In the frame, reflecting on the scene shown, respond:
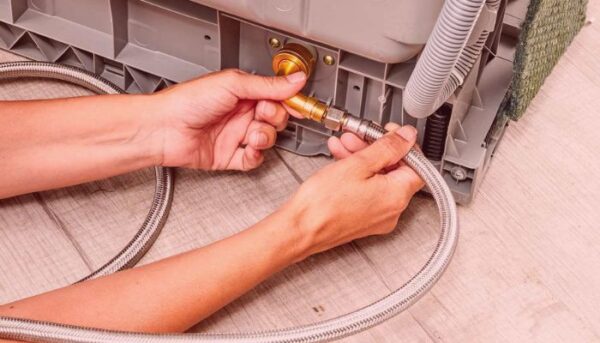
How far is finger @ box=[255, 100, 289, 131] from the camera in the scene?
3.77 feet

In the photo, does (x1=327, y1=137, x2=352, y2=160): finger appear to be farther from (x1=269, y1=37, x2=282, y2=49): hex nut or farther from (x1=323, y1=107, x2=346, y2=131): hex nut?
(x1=269, y1=37, x2=282, y2=49): hex nut

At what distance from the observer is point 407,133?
3.64ft

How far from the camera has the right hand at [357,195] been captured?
1054 mm

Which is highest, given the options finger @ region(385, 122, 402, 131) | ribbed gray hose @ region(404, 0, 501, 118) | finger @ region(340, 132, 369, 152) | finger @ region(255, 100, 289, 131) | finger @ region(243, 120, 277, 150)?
ribbed gray hose @ region(404, 0, 501, 118)

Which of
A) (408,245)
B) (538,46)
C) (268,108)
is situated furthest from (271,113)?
(538,46)

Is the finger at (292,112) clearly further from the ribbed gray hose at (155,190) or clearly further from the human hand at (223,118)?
the ribbed gray hose at (155,190)

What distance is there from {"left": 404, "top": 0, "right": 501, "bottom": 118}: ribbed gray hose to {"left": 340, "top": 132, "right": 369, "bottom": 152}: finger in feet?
0.40

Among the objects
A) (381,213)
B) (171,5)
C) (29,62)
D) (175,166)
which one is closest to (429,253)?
(381,213)

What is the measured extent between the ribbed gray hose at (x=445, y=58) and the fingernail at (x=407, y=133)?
65 millimetres

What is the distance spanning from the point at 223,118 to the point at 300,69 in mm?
130

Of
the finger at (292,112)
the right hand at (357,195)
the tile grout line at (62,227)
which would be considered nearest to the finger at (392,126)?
the right hand at (357,195)

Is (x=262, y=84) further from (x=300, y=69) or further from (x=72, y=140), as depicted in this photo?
(x=72, y=140)

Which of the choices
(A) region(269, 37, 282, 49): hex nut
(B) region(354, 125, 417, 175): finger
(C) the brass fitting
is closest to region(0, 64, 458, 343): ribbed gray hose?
(B) region(354, 125, 417, 175): finger

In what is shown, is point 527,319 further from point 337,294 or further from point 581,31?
point 581,31
